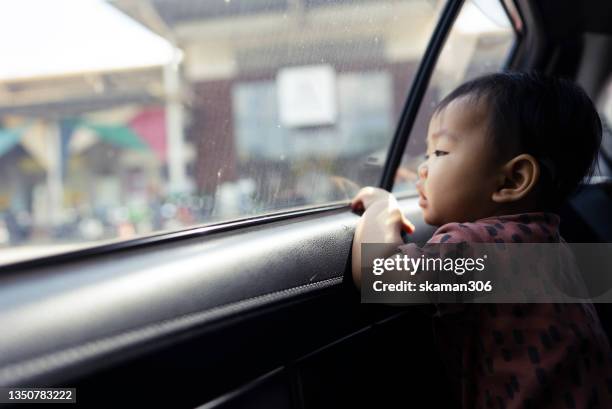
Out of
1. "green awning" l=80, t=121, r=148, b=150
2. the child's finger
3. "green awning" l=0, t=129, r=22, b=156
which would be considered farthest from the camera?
"green awning" l=80, t=121, r=148, b=150

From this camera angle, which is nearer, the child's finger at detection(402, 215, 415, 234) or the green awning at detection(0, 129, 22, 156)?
the green awning at detection(0, 129, 22, 156)

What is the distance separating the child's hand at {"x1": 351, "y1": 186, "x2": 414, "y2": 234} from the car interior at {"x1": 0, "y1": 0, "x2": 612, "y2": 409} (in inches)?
1.3

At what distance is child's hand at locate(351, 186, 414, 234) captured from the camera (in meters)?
1.15

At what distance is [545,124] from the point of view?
106cm

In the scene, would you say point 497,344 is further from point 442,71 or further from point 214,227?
point 442,71

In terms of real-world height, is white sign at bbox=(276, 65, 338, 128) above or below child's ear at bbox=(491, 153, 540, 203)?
above

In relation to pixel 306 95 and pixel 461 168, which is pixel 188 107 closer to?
pixel 306 95

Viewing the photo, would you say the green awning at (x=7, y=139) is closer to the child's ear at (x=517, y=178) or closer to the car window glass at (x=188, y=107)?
the car window glass at (x=188, y=107)

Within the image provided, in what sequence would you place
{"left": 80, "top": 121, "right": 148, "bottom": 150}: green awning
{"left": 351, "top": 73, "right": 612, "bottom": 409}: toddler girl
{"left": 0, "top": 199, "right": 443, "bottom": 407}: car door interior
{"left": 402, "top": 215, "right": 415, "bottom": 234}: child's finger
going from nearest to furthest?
{"left": 0, "top": 199, "right": 443, "bottom": 407}: car door interior < {"left": 351, "top": 73, "right": 612, "bottom": 409}: toddler girl < {"left": 402, "top": 215, "right": 415, "bottom": 234}: child's finger < {"left": 80, "top": 121, "right": 148, "bottom": 150}: green awning

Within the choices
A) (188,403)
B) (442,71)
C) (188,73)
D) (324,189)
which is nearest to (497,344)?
(188,403)

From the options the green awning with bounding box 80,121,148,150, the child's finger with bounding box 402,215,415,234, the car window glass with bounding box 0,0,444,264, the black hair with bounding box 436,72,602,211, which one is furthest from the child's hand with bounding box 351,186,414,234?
the green awning with bounding box 80,121,148,150

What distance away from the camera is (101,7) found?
1.07 meters

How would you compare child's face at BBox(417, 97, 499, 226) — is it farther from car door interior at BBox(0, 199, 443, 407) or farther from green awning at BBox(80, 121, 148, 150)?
green awning at BBox(80, 121, 148, 150)

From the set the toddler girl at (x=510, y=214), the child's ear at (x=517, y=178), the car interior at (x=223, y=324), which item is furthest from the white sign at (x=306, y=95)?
the child's ear at (x=517, y=178)
